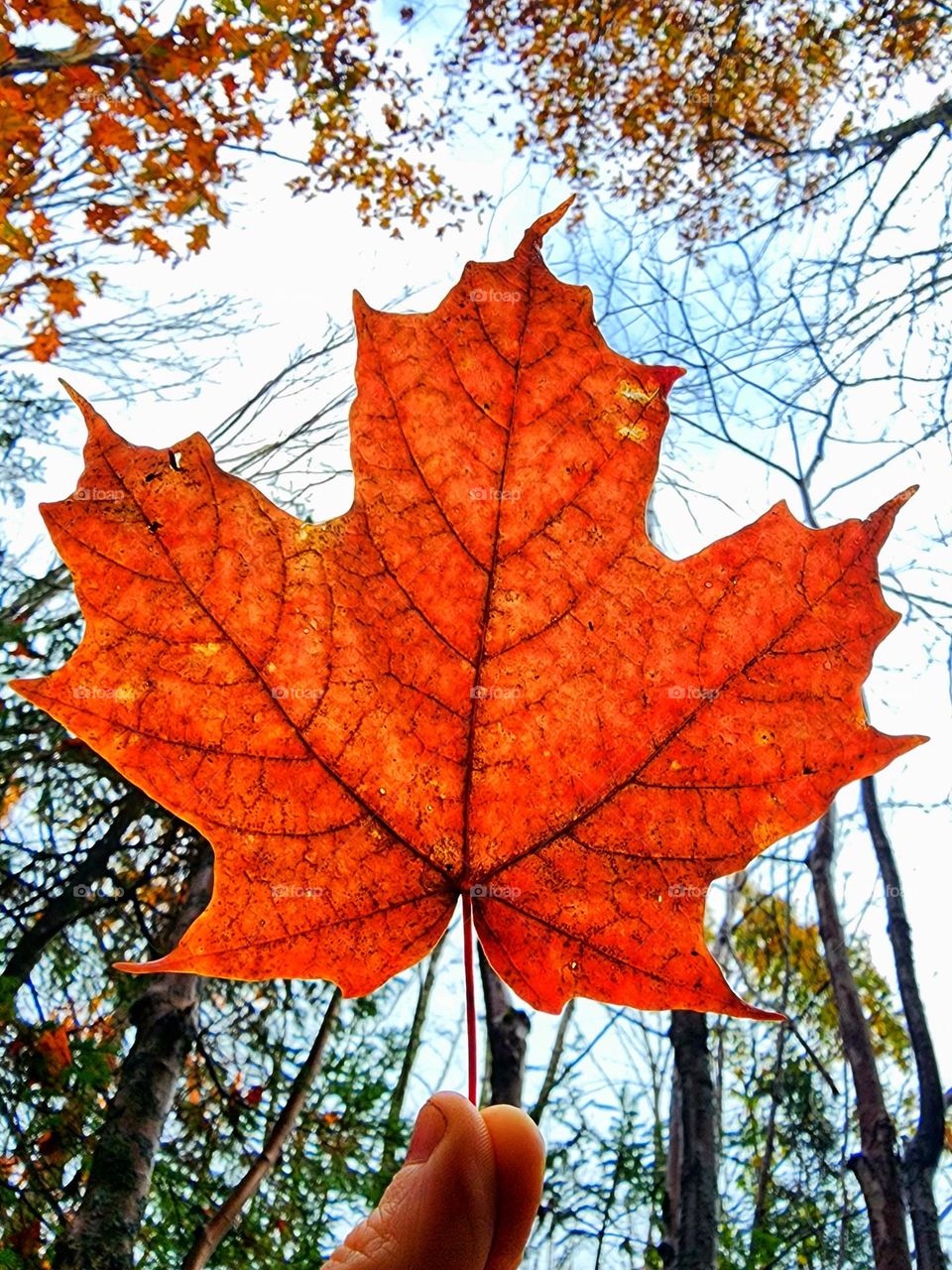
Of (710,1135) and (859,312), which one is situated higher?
(859,312)

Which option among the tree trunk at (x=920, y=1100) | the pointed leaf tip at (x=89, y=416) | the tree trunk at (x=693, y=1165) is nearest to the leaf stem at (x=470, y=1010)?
the pointed leaf tip at (x=89, y=416)

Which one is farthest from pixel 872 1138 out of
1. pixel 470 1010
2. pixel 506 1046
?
pixel 470 1010

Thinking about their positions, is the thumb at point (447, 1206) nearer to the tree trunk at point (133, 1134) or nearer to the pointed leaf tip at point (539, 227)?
the pointed leaf tip at point (539, 227)

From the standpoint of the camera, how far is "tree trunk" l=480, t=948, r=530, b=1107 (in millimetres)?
1631

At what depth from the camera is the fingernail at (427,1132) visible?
0.67 meters

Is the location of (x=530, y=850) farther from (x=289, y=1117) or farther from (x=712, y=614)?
(x=289, y=1117)

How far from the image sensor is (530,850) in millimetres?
670

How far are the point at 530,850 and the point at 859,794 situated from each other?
1810 mm

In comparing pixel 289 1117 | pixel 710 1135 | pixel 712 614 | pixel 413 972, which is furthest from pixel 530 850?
pixel 413 972

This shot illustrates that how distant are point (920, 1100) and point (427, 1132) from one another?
166 cm

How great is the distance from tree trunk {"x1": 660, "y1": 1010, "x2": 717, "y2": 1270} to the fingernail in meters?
0.91

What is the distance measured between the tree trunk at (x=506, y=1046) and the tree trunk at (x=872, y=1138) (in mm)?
622

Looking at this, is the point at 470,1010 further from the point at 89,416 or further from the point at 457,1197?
the point at 89,416

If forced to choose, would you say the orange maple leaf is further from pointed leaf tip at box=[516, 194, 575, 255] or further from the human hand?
Result: the human hand
